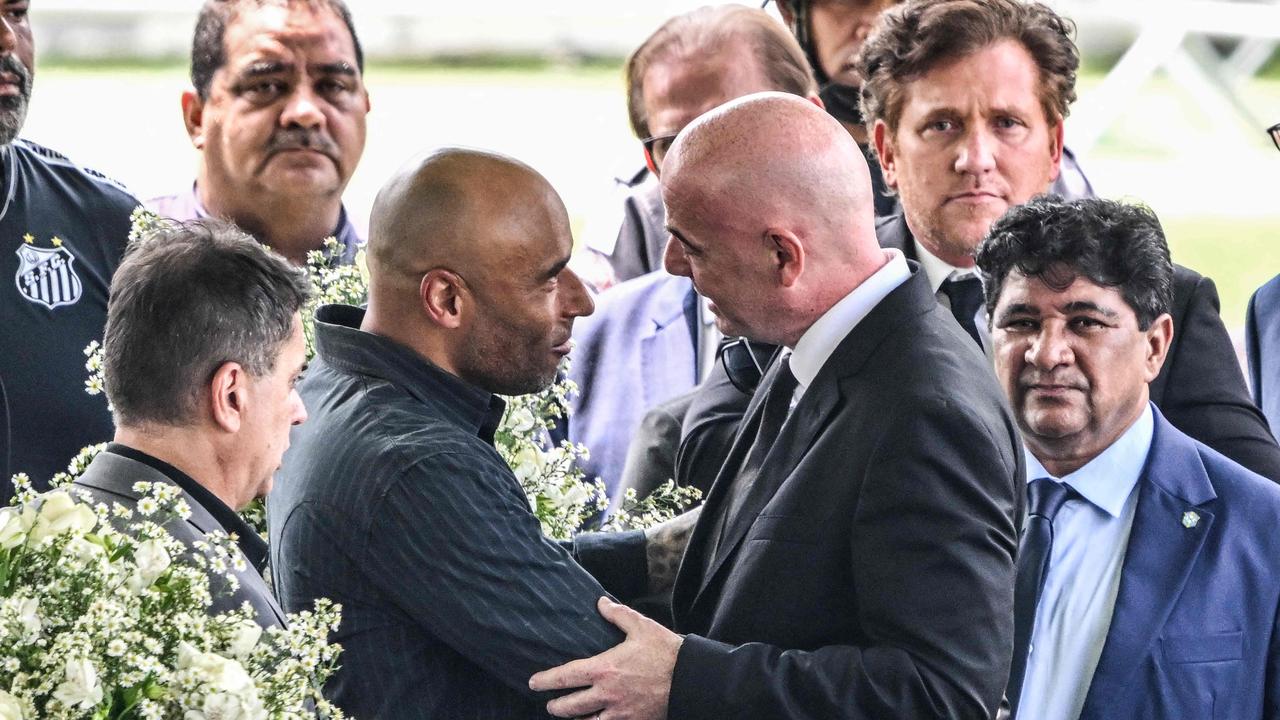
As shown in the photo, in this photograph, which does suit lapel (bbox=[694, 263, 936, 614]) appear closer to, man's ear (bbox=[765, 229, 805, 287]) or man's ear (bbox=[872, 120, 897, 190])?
man's ear (bbox=[765, 229, 805, 287])

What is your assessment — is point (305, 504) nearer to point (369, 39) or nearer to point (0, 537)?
point (0, 537)

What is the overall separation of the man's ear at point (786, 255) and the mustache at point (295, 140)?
2.03m

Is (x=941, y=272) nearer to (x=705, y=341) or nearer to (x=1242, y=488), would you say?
(x=705, y=341)

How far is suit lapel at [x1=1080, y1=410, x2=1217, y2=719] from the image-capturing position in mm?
3148

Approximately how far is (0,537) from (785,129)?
4.48 feet

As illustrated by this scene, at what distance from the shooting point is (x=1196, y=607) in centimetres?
318

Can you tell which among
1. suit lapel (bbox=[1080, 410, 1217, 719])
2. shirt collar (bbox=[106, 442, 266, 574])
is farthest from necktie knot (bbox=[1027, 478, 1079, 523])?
shirt collar (bbox=[106, 442, 266, 574])

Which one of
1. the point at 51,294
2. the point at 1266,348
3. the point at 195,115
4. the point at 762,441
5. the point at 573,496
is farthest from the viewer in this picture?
the point at 195,115

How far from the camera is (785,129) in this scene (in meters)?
2.82

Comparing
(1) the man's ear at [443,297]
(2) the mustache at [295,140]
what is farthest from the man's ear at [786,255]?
(2) the mustache at [295,140]

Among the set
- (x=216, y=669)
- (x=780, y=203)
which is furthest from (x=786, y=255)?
(x=216, y=669)

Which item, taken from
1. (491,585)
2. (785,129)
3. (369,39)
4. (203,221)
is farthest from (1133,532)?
(369,39)

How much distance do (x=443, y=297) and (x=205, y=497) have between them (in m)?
0.51

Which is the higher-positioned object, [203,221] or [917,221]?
[917,221]
